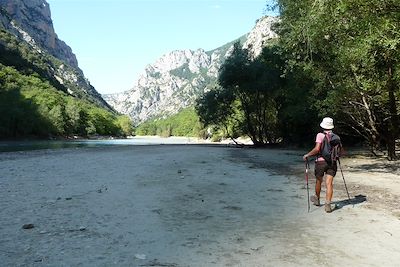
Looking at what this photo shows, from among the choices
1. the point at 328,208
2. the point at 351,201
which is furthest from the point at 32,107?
the point at 328,208

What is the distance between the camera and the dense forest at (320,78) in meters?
12.3

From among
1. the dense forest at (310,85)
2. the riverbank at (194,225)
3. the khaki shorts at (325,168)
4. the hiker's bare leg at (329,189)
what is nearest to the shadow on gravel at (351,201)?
the riverbank at (194,225)

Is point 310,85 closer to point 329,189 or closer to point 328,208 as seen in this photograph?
point 329,189

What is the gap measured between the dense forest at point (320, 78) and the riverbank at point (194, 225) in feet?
17.2

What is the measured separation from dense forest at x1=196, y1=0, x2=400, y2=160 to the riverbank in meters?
5.25

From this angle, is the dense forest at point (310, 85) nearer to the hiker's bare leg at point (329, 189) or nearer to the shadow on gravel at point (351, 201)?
the hiker's bare leg at point (329, 189)

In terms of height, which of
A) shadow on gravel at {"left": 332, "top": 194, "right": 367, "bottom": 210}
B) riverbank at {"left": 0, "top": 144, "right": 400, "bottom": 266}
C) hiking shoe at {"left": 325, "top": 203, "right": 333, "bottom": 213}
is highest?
hiking shoe at {"left": 325, "top": 203, "right": 333, "bottom": 213}

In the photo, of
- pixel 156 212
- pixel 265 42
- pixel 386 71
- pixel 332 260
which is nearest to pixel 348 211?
pixel 332 260

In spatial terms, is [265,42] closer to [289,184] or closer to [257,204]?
[289,184]

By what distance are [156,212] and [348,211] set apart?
4954 millimetres

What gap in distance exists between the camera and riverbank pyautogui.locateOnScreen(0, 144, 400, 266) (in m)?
6.37

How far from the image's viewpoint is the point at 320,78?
26.0 m

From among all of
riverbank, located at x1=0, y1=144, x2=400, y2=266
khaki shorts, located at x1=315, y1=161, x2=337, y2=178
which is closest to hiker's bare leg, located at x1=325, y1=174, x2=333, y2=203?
khaki shorts, located at x1=315, y1=161, x2=337, y2=178

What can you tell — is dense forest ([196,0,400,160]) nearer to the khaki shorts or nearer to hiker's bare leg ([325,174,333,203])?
the khaki shorts
